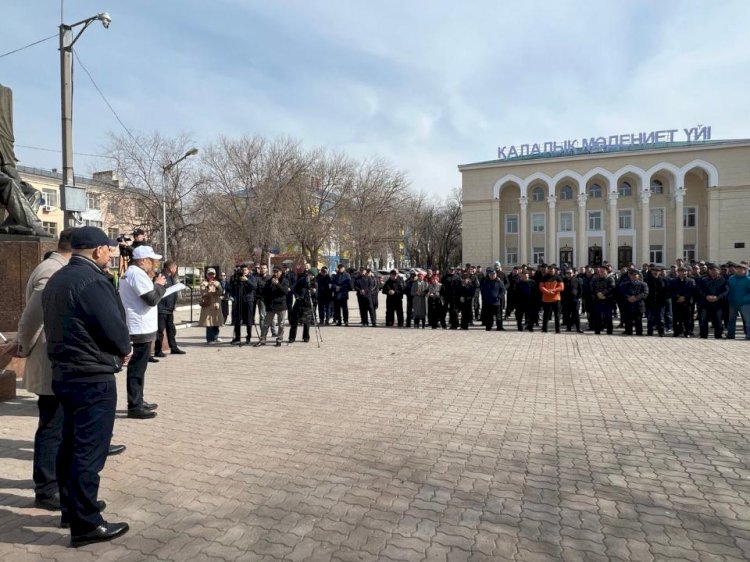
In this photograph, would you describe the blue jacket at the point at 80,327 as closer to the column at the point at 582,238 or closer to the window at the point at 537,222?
the column at the point at 582,238

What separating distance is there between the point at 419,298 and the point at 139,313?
11234 millimetres

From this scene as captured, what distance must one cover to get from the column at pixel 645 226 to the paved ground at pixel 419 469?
173 ft

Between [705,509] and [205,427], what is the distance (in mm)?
4750

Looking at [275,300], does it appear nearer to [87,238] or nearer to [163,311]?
[163,311]

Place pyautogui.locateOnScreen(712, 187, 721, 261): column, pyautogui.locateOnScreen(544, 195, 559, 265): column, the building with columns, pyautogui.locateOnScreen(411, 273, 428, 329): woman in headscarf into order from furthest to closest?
pyautogui.locateOnScreen(544, 195, 559, 265): column, pyautogui.locateOnScreen(712, 187, 721, 261): column, the building with columns, pyautogui.locateOnScreen(411, 273, 428, 329): woman in headscarf

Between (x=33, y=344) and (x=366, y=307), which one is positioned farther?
(x=366, y=307)

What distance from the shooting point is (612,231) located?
56562 millimetres

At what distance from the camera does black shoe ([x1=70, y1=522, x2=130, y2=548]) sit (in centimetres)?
324

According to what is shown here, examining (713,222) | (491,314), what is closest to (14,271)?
(491,314)

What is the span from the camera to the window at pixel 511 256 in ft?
200

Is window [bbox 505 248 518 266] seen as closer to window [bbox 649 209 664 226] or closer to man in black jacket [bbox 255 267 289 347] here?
window [bbox 649 209 664 226]

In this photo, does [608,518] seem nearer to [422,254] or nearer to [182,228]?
[182,228]

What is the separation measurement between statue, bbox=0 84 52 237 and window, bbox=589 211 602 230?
58.8 meters

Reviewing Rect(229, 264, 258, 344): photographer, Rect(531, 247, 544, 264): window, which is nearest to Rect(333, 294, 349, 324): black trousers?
Rect(229, 264, 258, 344): photographer
